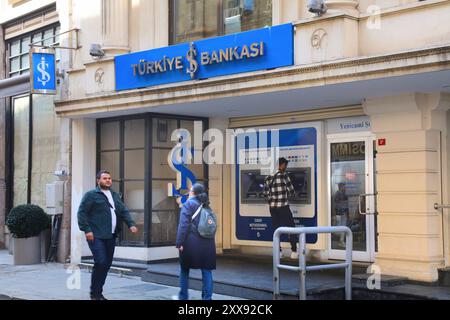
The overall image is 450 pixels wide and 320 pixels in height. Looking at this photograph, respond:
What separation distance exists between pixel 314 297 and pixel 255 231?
12.4 ft

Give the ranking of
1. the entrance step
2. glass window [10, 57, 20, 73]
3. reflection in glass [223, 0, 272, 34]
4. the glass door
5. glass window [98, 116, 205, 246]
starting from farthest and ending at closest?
glass window [10, 57, 20, 73], glass window [98, 116, 205, 246], reflection in glass [223, 0, 272, 34], the glass door, the entrance step

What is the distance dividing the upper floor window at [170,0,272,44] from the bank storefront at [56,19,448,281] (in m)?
0.95

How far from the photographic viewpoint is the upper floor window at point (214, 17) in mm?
11383

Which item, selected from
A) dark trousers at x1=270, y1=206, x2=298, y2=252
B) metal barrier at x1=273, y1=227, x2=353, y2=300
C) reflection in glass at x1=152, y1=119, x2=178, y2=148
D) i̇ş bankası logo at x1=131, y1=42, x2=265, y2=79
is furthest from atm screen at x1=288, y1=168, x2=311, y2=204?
metal barrier at x1=273, y1=227, x2=353, y2=300

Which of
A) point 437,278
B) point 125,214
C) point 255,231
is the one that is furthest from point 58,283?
point 437,278

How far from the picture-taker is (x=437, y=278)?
959 cm

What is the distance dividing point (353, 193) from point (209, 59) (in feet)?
10.6

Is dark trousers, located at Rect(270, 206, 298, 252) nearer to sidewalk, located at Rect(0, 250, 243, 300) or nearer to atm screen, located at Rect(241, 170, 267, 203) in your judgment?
atm screen, located at Rect(241, 170, 267, 203)

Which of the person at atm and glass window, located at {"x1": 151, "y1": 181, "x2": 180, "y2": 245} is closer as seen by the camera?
the person at atm

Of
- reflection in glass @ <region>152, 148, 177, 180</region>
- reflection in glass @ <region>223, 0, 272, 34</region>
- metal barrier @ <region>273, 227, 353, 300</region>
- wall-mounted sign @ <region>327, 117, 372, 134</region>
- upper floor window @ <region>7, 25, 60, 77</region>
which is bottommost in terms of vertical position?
metal barrier @ <region>273, 227, 353, 300</region>

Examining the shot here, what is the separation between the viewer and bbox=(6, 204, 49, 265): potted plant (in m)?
13.8

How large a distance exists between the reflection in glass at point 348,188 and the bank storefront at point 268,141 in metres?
0.02

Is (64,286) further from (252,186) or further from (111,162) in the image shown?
(252,186)

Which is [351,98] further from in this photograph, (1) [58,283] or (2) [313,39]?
(1) [58,283]
